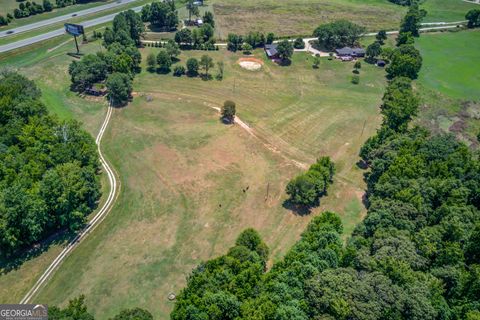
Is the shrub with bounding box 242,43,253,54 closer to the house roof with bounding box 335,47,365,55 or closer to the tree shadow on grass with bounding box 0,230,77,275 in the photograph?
the house roof with bounding box 335,47,365,55

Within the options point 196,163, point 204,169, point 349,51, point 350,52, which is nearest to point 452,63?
point 350,52

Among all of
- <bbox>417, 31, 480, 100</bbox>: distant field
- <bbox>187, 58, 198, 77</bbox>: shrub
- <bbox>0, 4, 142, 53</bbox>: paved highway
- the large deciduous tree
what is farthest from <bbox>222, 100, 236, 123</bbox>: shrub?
<bbox>0, 4, 142, 53</bbox>: paved highway

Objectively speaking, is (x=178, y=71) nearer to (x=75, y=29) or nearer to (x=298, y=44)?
(x=75, y=29)

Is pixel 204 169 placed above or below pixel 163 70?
below

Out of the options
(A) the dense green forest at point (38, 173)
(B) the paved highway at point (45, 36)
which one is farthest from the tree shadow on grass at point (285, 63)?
(B) the paved highway at point (45, 36)

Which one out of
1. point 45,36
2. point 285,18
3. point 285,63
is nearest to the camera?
point 285,63

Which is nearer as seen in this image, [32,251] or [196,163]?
[32,251]

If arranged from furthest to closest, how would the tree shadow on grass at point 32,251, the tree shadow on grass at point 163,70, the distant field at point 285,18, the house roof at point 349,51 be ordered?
the distant field at point 285,18 → the house roof at point 349,51 → the tree shadow on grass at point 163,70 → the tree shadow on grass at point 32,251

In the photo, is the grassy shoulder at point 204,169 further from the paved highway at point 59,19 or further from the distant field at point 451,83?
the paved highway at point 59,19
